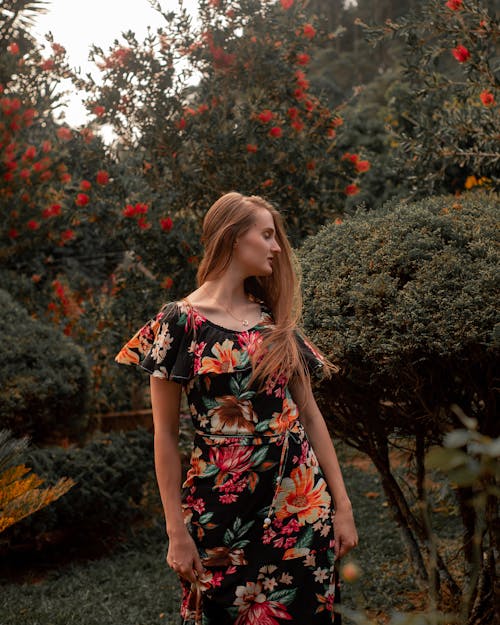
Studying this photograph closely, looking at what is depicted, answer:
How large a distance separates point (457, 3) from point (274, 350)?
2.90m

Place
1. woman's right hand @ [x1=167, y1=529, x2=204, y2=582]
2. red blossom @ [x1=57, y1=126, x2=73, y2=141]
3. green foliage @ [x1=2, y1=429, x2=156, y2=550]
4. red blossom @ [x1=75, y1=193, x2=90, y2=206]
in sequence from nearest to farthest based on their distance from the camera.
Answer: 1. woman's right hand @ [x1=167, y1=529, x2=204, y2=582]
2. green foliage @ [x1=2, y1=429, x2=156, y2=550]
3. red blossom @ [x1=75, y1=193, x2=90, y2=206]
4. red blossom @ [x1=57, y1=126, x2=73, y2=141]

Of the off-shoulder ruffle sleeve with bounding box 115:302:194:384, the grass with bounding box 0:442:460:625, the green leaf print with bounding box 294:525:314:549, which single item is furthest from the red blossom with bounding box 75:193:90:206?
the green leaf print with bounding box 294:525:314:549

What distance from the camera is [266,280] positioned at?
275 centimetres

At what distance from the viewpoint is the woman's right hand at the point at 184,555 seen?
2.35 m

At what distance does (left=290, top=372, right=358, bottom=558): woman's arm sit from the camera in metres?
2.51

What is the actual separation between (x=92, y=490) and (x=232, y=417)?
10.7ft

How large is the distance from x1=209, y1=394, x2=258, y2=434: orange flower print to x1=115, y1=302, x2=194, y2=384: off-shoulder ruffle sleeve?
141 mm

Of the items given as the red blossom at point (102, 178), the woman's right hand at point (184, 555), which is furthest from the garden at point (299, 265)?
the woman's right hand at point (184, 555)

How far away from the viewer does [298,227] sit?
611cm

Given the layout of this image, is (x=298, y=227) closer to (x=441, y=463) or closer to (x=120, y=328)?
(x=120, y=328)

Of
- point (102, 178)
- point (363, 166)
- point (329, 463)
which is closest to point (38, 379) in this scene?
point (102, 178)

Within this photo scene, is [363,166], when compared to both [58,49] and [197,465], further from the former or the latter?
[197,465]

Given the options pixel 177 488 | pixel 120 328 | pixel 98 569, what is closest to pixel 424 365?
pixel 177 488

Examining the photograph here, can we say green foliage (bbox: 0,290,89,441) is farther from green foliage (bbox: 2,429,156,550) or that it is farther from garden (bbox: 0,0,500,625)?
green foliage (bbox: 2,429,156,550)
